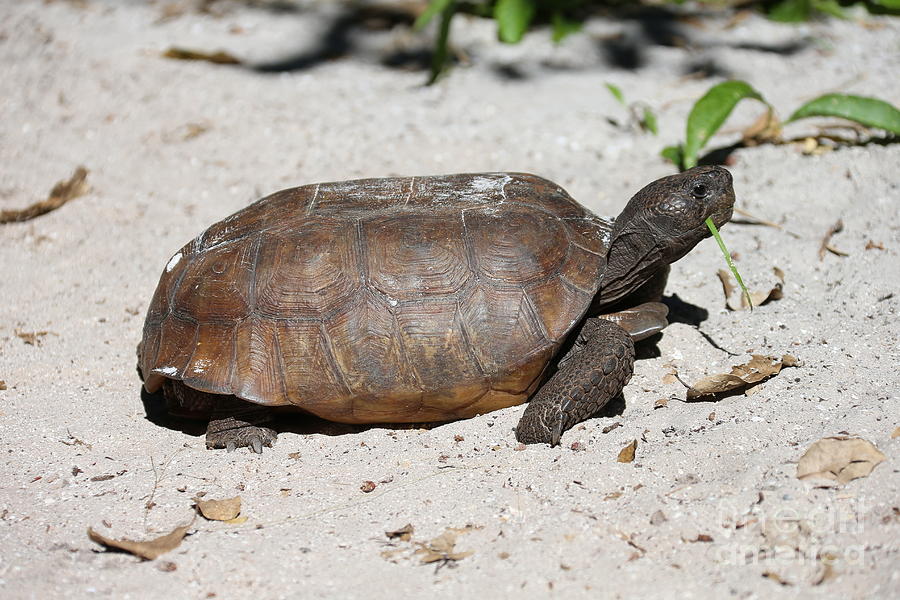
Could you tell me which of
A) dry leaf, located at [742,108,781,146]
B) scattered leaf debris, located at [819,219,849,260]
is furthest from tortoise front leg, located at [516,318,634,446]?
dry leaf, located at [742,108,781,146]

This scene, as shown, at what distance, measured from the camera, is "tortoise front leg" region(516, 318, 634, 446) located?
3.49 meters

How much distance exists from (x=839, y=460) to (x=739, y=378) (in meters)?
0.69

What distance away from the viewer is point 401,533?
9.93ft

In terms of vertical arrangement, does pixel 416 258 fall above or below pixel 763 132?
above

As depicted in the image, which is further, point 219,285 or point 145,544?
point 219,285

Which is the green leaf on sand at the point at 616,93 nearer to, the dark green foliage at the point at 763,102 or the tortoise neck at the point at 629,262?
the dark green foliage at the point at 763,102

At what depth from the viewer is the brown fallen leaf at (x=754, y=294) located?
4.38 metres

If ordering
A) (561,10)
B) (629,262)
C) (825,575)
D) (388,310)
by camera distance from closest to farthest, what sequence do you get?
(825,575), (388,310), (629,262), (561,10)

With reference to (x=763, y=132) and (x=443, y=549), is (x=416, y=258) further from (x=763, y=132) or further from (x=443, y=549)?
(x=763, y=132)

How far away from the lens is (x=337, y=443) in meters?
3.73

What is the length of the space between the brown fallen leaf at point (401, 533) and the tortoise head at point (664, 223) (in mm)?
1542

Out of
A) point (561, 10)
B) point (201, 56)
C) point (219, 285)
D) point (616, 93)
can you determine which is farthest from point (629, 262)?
point (201, 56)

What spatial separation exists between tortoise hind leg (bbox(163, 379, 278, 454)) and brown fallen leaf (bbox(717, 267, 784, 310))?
2.53m

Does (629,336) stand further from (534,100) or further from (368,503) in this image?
(534,100)
